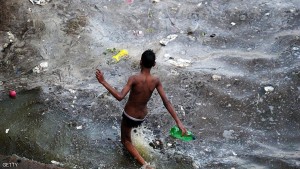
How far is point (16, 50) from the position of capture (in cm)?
548

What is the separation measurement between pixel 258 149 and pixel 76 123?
198 centimetres

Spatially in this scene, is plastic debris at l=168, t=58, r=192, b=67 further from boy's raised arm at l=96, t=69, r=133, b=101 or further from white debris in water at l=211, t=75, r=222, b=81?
boy's raised arm at l=96, t=69, r=133, b=101

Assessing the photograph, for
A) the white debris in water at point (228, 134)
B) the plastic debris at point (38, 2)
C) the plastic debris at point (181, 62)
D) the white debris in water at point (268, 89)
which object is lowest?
the white debris in water at point (228, 134)

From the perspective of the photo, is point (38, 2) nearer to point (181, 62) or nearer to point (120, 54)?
point (120, 54)

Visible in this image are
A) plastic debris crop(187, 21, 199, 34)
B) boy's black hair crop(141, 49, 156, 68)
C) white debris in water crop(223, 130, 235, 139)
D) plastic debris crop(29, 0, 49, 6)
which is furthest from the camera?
plastic debris crop(29, 0, 49, 6)

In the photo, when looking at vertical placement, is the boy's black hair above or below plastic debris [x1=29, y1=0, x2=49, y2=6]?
above

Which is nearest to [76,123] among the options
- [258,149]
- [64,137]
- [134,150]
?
[64,137]

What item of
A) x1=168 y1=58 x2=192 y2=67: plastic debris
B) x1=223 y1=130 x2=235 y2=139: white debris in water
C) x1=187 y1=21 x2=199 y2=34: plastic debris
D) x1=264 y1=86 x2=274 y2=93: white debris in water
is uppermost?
x1=187 y1=21 x2=199 y2=34: plastic debris

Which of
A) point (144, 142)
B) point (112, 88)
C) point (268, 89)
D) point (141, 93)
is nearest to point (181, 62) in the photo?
point (268, 89)

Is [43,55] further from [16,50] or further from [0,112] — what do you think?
[0,112]

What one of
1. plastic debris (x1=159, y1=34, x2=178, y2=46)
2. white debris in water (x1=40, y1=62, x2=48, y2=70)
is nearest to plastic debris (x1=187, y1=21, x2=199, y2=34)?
plastic debris (x1=159, y1=34, x2=178, y2=46)

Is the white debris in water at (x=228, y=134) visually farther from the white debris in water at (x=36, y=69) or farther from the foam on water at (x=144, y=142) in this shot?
the white debris in water at (x=36, y=69)

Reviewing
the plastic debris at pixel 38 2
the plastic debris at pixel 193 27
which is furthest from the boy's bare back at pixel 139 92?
the plastic debris at pixel 38 2

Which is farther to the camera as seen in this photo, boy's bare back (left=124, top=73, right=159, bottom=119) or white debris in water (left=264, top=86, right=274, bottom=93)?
white debris in water (left=264, top=86, right=274, bottom=93)
